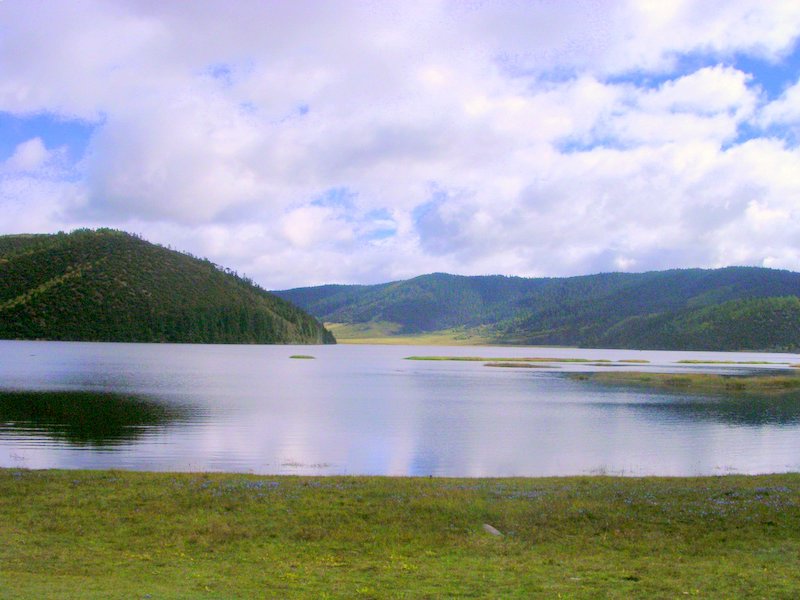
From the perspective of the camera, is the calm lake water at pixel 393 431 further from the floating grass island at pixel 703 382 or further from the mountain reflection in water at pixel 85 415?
the floating grass island at pixel 703 382

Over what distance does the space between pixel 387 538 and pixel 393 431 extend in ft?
106

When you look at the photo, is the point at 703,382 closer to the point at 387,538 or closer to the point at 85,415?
the point at 85,415

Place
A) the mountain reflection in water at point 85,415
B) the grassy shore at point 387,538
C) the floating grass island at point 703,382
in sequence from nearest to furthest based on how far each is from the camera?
1. the grassy shore at point 387,538
2. the mountain reflection in water at point 85,415
3. the floating grass island at point 703,382

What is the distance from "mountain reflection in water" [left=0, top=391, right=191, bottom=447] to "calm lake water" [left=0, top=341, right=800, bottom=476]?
0.13 m

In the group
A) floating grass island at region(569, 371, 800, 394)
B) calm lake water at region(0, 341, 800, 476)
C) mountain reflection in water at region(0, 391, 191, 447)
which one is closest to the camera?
calm lake water at region(0, 341, 800, 476)

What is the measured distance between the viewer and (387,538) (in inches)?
773

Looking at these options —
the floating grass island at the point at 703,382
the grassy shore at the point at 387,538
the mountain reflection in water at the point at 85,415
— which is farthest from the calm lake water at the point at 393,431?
the floating grass island at the point at 703,382

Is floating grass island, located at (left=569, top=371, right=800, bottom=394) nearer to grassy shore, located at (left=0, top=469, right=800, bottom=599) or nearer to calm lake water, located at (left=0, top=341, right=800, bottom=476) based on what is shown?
calm lake water, located at (left=0, top=341, right=800, bottom=476)

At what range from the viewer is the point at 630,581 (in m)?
15.6

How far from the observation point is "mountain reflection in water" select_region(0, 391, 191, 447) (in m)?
45.4

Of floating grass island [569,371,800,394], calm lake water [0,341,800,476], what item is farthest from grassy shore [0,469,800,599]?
floating grass island [569,371,800,394]

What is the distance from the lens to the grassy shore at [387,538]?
15.1 meters

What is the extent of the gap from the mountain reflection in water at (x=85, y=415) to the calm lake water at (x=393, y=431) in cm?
13

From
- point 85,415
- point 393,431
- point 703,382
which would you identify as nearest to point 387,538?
point 393,431
